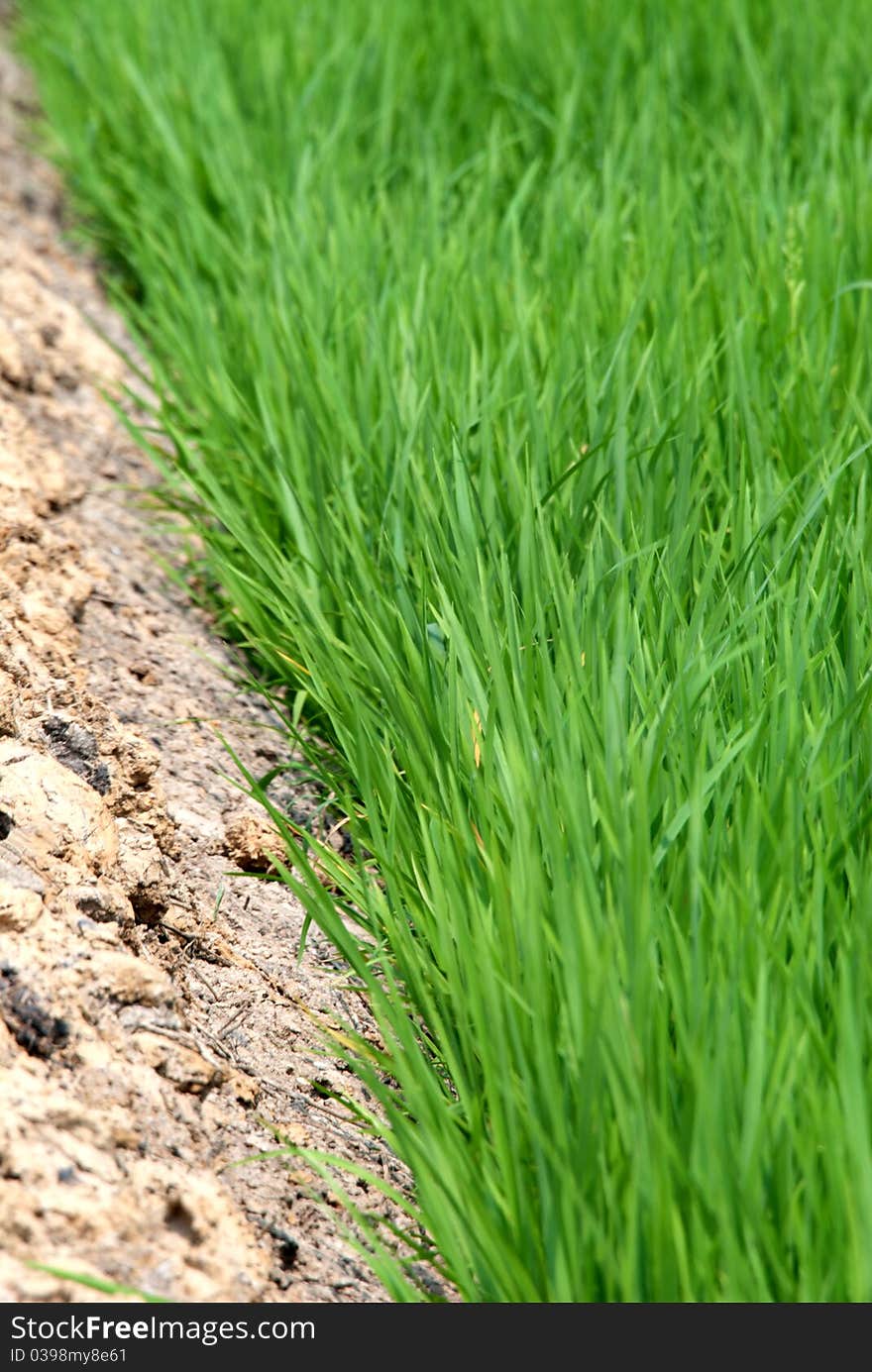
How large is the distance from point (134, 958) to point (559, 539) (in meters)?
0.74

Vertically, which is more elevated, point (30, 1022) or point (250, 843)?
point (30, 1022)

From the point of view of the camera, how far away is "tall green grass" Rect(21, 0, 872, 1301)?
104 centimetres

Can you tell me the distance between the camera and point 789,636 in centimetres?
136

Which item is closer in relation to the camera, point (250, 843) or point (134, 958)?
point (134, 958)

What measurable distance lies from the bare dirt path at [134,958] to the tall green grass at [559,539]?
11 centimetres

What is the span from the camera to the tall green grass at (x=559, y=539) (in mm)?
1036

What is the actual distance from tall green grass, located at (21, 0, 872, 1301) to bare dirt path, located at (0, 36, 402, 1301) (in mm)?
111

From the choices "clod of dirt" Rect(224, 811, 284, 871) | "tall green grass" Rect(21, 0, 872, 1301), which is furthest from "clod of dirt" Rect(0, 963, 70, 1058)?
"clod of dirt" Rect(224, 811, 284, 871)

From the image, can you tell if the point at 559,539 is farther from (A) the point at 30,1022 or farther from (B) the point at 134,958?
(A) the point at 30,1022

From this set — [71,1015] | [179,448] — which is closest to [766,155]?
[179,448]

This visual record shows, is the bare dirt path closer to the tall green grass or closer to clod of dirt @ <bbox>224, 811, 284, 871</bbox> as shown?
clod of dirt @ <bbox>224, 811, 284, 871</bbox>

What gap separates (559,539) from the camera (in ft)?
5.49

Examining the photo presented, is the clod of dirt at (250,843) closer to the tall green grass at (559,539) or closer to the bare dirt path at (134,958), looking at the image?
the bare dirt path at (134,958)

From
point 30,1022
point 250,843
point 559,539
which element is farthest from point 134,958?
point 559,539
